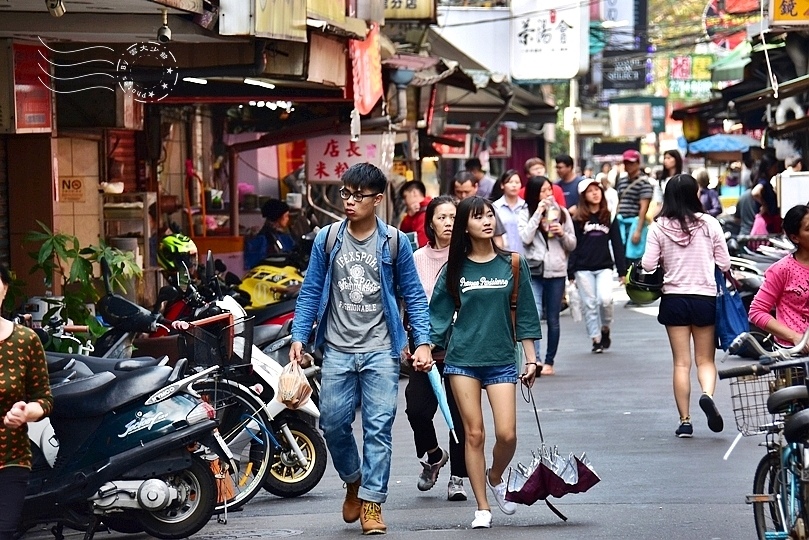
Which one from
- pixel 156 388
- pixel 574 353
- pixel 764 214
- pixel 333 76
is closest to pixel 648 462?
pixel 156 388

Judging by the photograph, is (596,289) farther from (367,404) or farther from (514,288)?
(367,404)

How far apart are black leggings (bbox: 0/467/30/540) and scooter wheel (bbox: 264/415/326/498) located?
2891 mm

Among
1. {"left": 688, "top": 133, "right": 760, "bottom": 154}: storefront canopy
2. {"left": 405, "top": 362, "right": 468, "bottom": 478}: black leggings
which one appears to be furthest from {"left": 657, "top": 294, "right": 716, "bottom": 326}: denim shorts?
{"left": 688, "top": 133, "right": 760, "bottom": 154}: storefront canopy

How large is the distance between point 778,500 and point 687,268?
13.5 feet

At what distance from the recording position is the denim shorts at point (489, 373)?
24.6 feet

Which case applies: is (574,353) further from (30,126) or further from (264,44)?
(30,126)

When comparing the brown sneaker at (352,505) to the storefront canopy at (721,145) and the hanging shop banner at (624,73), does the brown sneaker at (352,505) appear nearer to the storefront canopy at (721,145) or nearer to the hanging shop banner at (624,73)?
the storefront canopy at (721,145)

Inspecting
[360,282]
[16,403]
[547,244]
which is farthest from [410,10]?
[16,403]

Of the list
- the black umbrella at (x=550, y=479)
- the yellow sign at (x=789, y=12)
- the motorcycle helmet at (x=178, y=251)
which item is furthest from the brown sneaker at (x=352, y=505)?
the yellow sign at (x=789, y=12)

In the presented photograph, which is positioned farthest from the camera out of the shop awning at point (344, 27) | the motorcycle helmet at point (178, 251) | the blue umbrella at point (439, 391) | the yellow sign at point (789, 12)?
the yellow sign at point (789, 12)

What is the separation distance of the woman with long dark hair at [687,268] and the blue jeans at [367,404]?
322 centimetres

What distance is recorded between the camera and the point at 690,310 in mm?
9898

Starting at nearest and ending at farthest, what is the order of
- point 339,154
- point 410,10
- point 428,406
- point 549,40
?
point 428,406 < point 339,154 < point 410,10 < point 549,40

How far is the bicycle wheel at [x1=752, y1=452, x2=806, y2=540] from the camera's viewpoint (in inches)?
225
